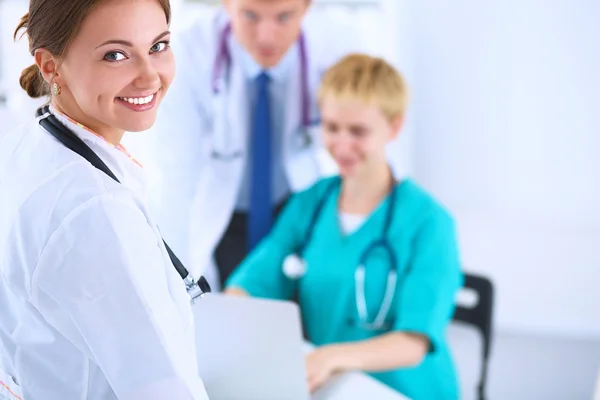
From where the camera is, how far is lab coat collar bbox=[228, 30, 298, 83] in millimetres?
1957

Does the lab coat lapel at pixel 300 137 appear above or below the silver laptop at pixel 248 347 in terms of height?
above

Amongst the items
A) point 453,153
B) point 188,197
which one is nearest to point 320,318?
point 188,197

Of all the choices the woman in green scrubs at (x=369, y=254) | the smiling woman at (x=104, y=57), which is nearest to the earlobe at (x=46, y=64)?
the smiling woman at (x=104, y=57)

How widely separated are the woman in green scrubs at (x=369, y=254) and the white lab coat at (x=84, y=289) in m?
0.78

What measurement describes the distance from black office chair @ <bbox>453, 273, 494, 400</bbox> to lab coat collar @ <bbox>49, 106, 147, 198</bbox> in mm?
1172

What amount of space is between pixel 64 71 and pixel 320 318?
98 cm

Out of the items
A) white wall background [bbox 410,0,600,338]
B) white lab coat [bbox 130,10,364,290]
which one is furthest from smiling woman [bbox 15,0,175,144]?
white wall background [bbox 410,0,600,338]

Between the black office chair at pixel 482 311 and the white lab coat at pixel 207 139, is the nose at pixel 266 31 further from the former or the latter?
the black office chair at pixel 482 311

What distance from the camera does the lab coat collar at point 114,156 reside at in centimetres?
75

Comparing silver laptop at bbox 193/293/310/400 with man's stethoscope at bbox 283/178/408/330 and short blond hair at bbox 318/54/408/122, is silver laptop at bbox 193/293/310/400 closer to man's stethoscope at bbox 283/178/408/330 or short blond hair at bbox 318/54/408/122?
man's stethoscope at bbox 283/178/408/330

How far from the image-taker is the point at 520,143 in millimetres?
2617

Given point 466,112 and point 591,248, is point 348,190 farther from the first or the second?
point 591,248

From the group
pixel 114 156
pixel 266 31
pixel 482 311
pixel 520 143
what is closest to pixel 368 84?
pixel 266 31

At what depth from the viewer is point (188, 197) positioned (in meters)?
1.99
